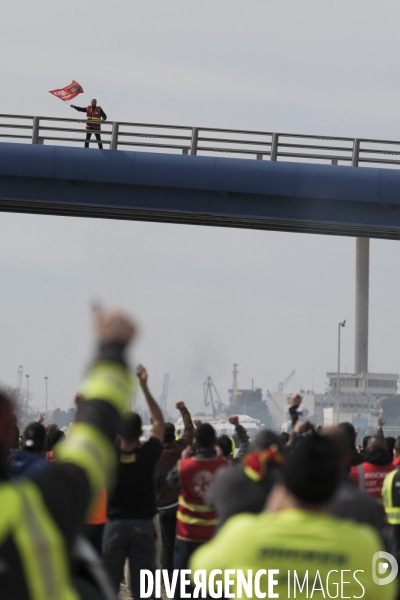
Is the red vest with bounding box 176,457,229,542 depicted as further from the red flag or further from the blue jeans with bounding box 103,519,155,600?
the red flag

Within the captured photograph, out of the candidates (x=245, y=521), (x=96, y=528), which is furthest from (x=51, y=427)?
(x=245, y=521)

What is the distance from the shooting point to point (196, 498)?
27.3 ft

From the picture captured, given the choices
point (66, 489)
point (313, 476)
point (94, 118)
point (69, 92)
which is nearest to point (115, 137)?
point (94, 118)

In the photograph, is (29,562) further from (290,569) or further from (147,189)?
(147,189)

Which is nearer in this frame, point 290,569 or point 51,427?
point 290,569

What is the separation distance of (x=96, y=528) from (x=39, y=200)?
57.4ft

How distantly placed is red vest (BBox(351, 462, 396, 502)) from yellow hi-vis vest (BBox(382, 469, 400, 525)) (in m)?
0.09

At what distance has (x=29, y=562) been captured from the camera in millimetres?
1955

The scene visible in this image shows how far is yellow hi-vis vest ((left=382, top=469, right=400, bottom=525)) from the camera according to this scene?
794 cm

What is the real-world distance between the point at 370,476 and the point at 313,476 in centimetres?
519

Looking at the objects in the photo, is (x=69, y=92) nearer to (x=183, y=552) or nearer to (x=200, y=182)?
(x=200, y=182)

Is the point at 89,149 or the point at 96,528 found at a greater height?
the point at 89,149

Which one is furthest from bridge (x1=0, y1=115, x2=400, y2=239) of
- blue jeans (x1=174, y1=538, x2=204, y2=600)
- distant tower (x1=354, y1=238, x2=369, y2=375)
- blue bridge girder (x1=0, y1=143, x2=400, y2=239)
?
distant tower (x1=354, y1=238, x2=369, y2=375)

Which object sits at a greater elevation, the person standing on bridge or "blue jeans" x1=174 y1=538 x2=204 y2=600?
the person standing on bridge
